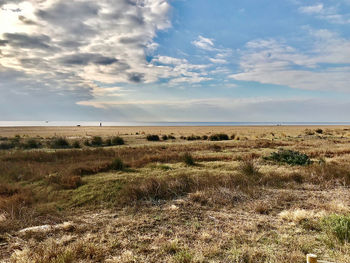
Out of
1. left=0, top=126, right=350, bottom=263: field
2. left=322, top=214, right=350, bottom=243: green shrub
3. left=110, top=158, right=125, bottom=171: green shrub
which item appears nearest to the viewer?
left=0, top=126, right=350, bottom=263: field

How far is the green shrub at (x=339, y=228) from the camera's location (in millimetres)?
5232

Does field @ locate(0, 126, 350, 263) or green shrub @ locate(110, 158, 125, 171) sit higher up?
green shrub @ locate(110, 158, 125, 171)

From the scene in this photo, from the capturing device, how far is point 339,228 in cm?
533

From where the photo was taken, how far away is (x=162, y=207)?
307 inches

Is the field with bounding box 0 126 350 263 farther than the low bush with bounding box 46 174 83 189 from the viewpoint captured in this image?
No

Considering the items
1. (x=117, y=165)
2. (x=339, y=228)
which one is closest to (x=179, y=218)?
(x=339, y=228)

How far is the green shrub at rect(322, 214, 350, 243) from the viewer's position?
523 centimetres

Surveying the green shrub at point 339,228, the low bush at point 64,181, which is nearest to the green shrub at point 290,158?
the green shrub at point 339,228

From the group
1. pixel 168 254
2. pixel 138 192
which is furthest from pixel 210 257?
pixel 138 192

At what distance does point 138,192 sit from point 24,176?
7.74 metres

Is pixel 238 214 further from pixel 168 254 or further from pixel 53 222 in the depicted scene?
pixel 53 222

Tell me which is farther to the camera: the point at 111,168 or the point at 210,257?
the point at 111,168

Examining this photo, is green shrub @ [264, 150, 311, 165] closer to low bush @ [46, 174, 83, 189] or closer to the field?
the field

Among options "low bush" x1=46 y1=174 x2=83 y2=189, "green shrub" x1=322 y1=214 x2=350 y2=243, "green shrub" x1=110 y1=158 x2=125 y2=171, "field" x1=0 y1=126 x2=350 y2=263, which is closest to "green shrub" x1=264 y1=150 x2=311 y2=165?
"field" x1=0 y1=126 x2=350 y2=263
